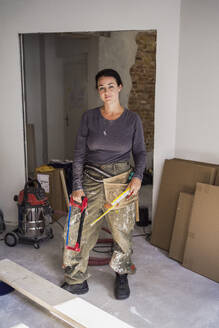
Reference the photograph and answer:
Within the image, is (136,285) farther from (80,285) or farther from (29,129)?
(29,129)

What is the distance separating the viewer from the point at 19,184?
13.0ft

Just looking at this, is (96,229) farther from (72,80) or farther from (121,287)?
(72,80)

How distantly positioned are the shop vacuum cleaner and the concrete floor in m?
0.14

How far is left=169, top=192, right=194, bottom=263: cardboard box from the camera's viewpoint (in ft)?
10.2

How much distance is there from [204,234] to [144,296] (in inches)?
27.9

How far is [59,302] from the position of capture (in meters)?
2.16

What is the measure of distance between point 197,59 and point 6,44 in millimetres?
1990

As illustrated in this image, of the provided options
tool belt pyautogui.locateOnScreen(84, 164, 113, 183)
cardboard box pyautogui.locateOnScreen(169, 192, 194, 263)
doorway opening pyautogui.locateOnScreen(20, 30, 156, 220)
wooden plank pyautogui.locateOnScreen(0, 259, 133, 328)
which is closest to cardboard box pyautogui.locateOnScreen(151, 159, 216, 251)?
cardboard box pyautogui.locateOnScreen(169, 192, 194, 263)

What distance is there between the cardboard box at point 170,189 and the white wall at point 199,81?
17 cm

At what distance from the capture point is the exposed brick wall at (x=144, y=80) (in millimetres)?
5973

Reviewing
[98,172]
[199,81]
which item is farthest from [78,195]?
[199,81]

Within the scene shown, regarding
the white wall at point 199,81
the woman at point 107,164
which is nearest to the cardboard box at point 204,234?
the white wall at point 199,81

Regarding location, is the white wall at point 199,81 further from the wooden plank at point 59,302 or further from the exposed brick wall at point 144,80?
the exposed brick wall at point 144,80

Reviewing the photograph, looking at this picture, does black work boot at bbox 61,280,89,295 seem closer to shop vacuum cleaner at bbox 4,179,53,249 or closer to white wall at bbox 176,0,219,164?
shop vacuum cleaner at bbox 4,179,53,249
